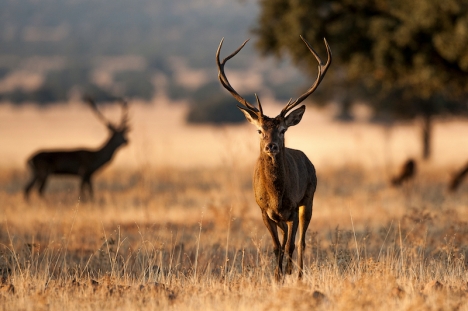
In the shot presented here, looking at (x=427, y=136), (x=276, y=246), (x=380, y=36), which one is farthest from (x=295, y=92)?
(x=276, y=246)

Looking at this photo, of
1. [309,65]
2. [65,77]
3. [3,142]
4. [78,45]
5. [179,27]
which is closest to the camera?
[309,65]

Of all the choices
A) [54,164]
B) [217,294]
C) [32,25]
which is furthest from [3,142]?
[32,25]

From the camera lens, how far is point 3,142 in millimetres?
35219

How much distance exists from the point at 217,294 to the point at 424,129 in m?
22.1

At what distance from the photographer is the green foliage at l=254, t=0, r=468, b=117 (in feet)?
49.9

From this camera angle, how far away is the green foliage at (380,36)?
1521cm

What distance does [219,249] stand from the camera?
10.4 m

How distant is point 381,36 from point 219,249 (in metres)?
7.58

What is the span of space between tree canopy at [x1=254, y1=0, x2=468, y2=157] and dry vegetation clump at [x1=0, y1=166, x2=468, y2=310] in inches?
108

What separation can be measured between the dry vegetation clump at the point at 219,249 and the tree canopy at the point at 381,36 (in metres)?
2.74

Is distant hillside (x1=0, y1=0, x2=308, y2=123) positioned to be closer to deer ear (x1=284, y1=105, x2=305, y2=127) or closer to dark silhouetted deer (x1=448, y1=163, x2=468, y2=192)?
dark silhouetted deer (x1=448, y1=163, x2=468, y2=192)

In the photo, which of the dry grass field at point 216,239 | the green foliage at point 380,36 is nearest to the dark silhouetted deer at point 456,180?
the dry grass field at point 216,239

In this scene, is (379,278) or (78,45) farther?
(78,45)

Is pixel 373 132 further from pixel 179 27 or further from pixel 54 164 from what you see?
pixel 179 27
